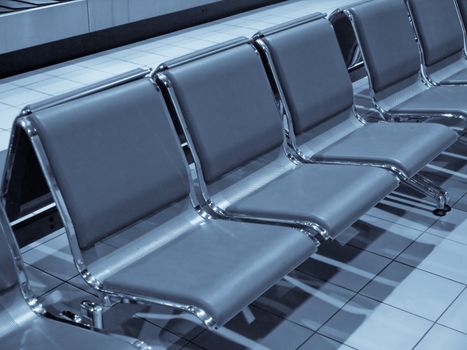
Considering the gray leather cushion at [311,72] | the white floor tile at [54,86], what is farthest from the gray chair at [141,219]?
the white floor tile at [54,86]

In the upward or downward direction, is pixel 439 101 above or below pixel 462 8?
below

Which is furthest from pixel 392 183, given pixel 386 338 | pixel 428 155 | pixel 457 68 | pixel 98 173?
pixel 457 68

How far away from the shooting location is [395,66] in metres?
3.37

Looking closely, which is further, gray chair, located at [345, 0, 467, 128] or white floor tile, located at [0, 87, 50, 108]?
white floor tile, located at [0, 87, 50, 108]

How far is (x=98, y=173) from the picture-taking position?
2078 millimetres

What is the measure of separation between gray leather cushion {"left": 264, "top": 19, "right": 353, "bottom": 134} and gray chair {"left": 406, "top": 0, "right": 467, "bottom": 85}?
76 cm

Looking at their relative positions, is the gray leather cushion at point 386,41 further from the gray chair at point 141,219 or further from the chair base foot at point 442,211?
the gray chair at point 141,219

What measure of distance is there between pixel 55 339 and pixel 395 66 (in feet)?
7.07

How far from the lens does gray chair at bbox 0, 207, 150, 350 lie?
171cm

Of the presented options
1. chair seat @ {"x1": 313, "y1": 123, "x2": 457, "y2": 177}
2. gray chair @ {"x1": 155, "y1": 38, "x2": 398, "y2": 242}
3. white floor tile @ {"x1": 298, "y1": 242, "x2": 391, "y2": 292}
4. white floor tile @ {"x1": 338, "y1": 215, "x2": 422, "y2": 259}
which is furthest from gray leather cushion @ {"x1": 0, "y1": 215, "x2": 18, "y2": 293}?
white floor tile @ {"x1": 338, "y1": 215, "x2": 422, "y2": 259}

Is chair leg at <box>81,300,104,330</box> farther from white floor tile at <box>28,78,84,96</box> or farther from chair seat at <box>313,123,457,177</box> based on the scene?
white floor tile at <box>28,78,84,96</box>

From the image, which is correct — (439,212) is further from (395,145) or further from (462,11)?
(462,11)

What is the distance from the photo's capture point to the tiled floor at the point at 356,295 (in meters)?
2.36

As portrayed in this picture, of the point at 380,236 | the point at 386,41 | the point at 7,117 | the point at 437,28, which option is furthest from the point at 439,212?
the point at 7,117
